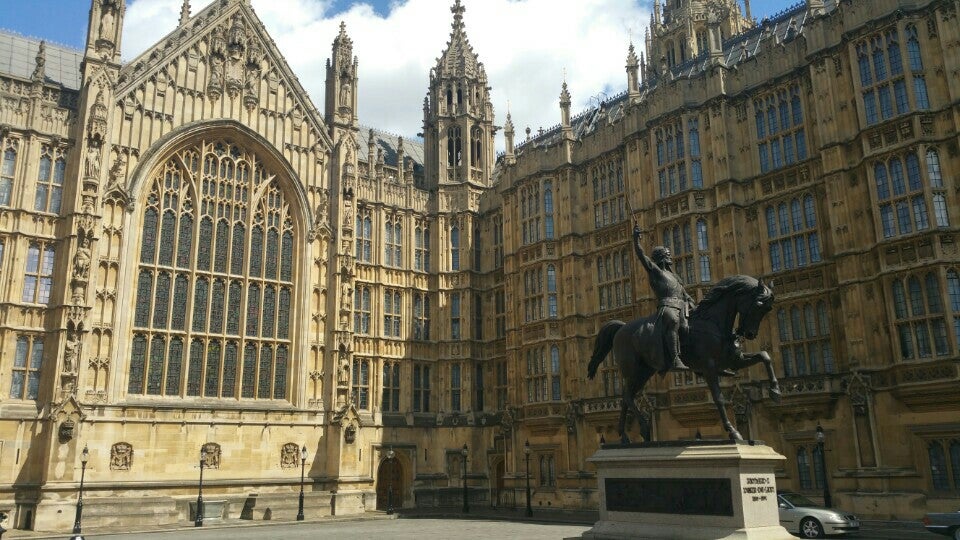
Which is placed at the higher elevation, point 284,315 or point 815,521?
point 284,315

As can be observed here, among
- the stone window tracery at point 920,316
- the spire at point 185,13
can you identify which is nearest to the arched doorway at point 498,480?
the stone window tracery at point 920,316

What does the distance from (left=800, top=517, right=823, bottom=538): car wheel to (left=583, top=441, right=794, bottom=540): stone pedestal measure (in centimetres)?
1070

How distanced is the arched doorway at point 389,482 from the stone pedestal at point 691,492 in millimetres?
30798

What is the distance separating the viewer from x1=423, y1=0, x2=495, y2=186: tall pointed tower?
5069 centimetres

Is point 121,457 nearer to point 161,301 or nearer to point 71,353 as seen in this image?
point 71,353

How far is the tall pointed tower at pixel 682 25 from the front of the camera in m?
63.5

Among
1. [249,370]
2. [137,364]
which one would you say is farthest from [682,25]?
[137,364]

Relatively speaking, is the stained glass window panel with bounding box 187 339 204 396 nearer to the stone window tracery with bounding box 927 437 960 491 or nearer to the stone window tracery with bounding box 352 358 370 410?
the stone window tracery with bounding box 352 358 370 410

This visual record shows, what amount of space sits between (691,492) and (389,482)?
3242 centimetres

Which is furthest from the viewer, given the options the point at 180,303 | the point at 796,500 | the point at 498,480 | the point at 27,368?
the point at 498,480

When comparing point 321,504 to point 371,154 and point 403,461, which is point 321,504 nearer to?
point 403,461

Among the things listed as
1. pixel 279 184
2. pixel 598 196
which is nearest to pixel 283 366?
pixel 279 184

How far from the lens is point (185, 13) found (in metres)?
42.5

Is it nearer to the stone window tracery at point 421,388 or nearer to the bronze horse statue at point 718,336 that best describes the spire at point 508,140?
the stone window tracery at point 421,388
